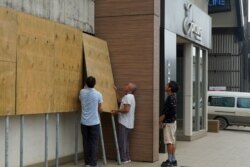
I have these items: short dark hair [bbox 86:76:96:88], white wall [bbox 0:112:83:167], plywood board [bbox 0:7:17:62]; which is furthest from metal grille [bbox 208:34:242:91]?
plywood board [bbox 0:7:17:62]

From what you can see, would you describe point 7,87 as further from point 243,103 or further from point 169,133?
point 243,103

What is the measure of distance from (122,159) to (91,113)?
5.40 feet

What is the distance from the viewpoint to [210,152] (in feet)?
42.4

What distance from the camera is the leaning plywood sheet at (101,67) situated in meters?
10.0

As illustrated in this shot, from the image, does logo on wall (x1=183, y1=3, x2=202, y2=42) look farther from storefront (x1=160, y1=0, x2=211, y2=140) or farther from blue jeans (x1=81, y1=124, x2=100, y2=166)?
blue jeans (x1=81, y1=124, x2=100, y2=166)

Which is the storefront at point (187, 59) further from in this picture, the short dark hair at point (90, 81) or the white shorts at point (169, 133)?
the short dark hair at point (90, 81)

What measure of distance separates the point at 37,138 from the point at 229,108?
1323 centimetres

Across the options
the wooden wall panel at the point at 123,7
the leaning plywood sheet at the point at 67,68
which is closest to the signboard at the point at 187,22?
the wooden wall panel at the point at 123,7

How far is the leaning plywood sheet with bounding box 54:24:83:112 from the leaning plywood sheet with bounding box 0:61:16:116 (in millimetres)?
1329

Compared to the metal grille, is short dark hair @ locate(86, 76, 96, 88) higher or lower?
lower

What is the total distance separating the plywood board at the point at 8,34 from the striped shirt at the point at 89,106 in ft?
6.65

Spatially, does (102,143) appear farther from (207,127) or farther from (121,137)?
(207,127)

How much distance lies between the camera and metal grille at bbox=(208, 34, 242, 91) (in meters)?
31.8

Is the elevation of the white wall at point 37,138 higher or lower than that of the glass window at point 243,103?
lower
